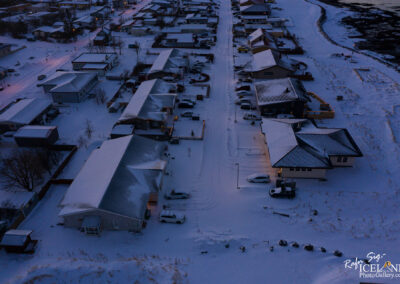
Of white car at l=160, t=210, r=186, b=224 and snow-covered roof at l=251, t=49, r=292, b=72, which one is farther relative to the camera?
snow-covered roof at l=251, t=49, r=292, b=72

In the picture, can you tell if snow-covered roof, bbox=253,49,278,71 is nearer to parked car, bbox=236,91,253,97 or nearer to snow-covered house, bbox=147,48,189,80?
parked car, bbox=236,91,253,97

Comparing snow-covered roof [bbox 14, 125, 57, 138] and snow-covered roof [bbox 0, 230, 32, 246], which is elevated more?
snow-covered roof [bbox 14, 125, 57, 138]

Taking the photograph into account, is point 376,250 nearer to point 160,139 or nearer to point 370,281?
point 370,281

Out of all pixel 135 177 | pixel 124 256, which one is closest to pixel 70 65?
pixel 135 177

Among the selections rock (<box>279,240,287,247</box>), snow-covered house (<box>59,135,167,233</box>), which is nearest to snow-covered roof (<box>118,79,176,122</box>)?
snow-covered house (<box>59,135,167,233</box>)

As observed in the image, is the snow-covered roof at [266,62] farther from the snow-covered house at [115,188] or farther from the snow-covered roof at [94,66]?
the snow-covered house at [115,188]

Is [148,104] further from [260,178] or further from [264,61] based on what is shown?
[264,61]

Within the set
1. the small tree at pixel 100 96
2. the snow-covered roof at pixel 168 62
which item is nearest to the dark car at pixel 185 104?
the snow-covered roof at pixel 168 62
